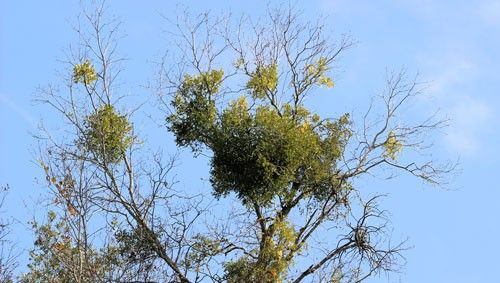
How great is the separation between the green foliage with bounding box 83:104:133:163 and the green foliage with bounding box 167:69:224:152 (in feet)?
1.96

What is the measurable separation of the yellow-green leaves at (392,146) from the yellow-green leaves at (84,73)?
3.81 meters

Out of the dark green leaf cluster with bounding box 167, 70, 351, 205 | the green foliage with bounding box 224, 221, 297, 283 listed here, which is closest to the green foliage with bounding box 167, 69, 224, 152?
the dark green leaf cluster with bounding box 167, 70, 351, 205

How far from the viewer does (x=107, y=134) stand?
558 inches

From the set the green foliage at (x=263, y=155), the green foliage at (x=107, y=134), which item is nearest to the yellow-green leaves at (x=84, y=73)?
the green foliage at (x=107, y=134)

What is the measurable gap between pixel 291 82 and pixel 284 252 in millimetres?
2392

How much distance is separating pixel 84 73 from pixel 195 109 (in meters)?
1.44

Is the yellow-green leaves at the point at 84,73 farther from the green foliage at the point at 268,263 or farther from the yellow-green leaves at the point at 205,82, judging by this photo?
the green foliage at the point at 268,263

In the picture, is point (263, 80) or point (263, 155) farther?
point (263, 80)

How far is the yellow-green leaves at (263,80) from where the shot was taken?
1472cm

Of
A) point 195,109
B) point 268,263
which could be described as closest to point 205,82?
point 195,109

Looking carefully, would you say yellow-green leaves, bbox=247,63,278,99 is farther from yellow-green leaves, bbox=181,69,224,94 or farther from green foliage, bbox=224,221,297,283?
green foliage, bbox=224,221,297,283

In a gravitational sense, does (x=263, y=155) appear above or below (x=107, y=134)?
below

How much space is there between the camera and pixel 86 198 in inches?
481

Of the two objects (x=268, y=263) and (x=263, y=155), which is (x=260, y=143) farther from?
(x=268, y=263)
